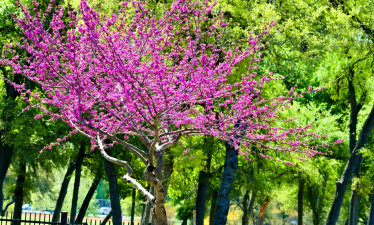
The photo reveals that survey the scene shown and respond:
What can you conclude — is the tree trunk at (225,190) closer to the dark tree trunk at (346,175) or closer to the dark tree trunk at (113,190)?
the dark tree trunk at (346,175)

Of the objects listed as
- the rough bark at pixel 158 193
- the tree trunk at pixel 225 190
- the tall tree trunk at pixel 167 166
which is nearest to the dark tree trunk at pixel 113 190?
the tall tree trunk at pixel 167 166

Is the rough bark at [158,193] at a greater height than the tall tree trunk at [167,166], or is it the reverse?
the tall tree trunk at [167,166]

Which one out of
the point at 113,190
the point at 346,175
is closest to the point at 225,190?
the point at 346,175

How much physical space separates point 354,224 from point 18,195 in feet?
54.8

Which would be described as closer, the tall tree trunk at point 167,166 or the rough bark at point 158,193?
the rough bark at point 158,193

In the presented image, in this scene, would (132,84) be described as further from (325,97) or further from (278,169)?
(325,97)

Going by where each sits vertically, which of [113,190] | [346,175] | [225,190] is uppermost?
[346,175]

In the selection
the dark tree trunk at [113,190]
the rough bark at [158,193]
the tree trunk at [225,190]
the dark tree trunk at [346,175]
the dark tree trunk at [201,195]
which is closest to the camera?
the rough bark at [158,193]

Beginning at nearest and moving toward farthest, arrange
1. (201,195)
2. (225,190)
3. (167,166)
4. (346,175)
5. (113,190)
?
(225,190) < (346,175) < (113,190) < (167,166) < (201,195)

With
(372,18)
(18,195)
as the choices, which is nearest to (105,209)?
(18,195)

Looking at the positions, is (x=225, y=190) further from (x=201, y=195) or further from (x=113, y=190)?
(x=201, y=195)

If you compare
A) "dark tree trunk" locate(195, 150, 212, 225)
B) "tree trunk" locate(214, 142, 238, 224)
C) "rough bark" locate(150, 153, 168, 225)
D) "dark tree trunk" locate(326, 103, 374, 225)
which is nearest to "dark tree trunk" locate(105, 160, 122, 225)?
"dark tree trunk" locate(195, 150, 212, 225)

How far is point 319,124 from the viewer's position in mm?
21328

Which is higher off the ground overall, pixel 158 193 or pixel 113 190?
pixel 113 190
